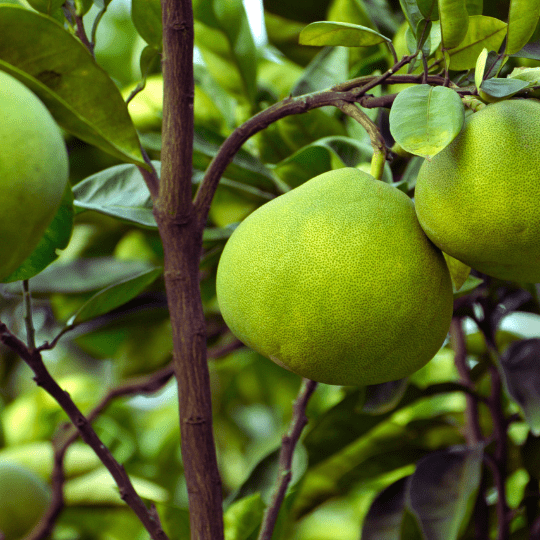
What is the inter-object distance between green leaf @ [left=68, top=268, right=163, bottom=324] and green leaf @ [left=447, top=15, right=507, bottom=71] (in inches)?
14.7

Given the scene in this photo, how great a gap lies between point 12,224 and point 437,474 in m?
0.63

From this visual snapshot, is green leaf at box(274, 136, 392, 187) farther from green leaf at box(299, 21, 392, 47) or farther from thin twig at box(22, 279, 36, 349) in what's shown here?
thin twig at box(22, 279, 36, 349)

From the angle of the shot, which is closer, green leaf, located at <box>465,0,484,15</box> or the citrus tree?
the citrus tree

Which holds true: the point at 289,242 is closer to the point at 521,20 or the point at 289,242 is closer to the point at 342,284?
the point at 342,284

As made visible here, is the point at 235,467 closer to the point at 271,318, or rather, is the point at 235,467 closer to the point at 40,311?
the point at 40,311

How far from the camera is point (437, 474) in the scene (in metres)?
0.73

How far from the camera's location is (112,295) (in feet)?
2.13

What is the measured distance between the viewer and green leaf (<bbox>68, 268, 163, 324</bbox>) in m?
0.62

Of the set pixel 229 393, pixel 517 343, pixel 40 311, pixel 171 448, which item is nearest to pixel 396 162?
pixel 517 343

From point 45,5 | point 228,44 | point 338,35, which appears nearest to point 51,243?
point 45,5

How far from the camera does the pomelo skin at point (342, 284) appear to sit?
1.34ft

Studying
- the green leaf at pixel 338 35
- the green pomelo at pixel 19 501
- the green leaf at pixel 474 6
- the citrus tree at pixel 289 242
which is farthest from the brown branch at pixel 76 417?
the green pomelo at pixel 19 501

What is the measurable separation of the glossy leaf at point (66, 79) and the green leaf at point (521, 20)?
0.27 meters

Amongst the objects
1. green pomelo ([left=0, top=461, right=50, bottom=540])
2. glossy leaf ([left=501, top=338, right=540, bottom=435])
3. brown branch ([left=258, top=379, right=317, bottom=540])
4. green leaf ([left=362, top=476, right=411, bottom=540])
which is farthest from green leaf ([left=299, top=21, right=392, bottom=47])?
green pomelo ([left=0, top=461, right=50, bottom=540])
